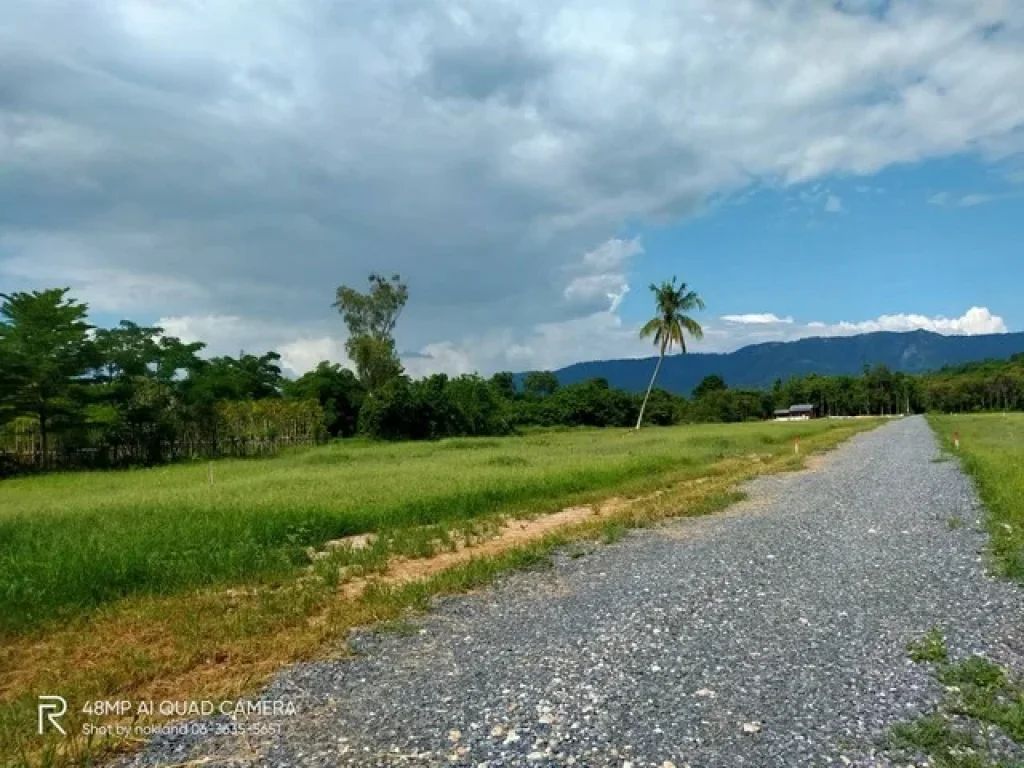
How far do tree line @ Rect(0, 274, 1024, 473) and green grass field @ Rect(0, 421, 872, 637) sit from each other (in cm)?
1294

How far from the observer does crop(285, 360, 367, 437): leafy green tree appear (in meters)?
77.2

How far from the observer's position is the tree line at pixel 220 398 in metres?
42.2

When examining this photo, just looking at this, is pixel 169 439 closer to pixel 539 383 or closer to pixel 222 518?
pixel 222 518

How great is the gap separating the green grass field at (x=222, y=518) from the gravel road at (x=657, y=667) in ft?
15.0

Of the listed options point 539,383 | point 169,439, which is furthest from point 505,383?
point 169,439

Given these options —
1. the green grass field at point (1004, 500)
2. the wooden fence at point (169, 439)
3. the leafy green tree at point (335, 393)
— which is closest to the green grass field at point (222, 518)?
the green grass field at point (1004, 500)

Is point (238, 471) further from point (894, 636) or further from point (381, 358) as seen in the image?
point (381, 358)

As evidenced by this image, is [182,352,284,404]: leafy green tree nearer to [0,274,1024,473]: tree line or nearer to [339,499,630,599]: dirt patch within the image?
[0,274,1024,473]: tree line

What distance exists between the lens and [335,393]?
259ft

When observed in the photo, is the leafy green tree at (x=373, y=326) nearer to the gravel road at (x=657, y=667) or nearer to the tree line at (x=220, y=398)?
the tree line at (x=220, y=398)

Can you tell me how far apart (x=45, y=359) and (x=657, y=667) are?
44.4 meters

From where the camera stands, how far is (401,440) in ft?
212

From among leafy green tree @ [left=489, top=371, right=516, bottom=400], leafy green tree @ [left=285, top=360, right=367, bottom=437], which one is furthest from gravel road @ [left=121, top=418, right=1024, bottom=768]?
leafy green tree @ [left=489, top=371, right=516, bottom=400]

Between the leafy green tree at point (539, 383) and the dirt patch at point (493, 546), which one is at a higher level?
the leafy green tree at point (539, 383)
